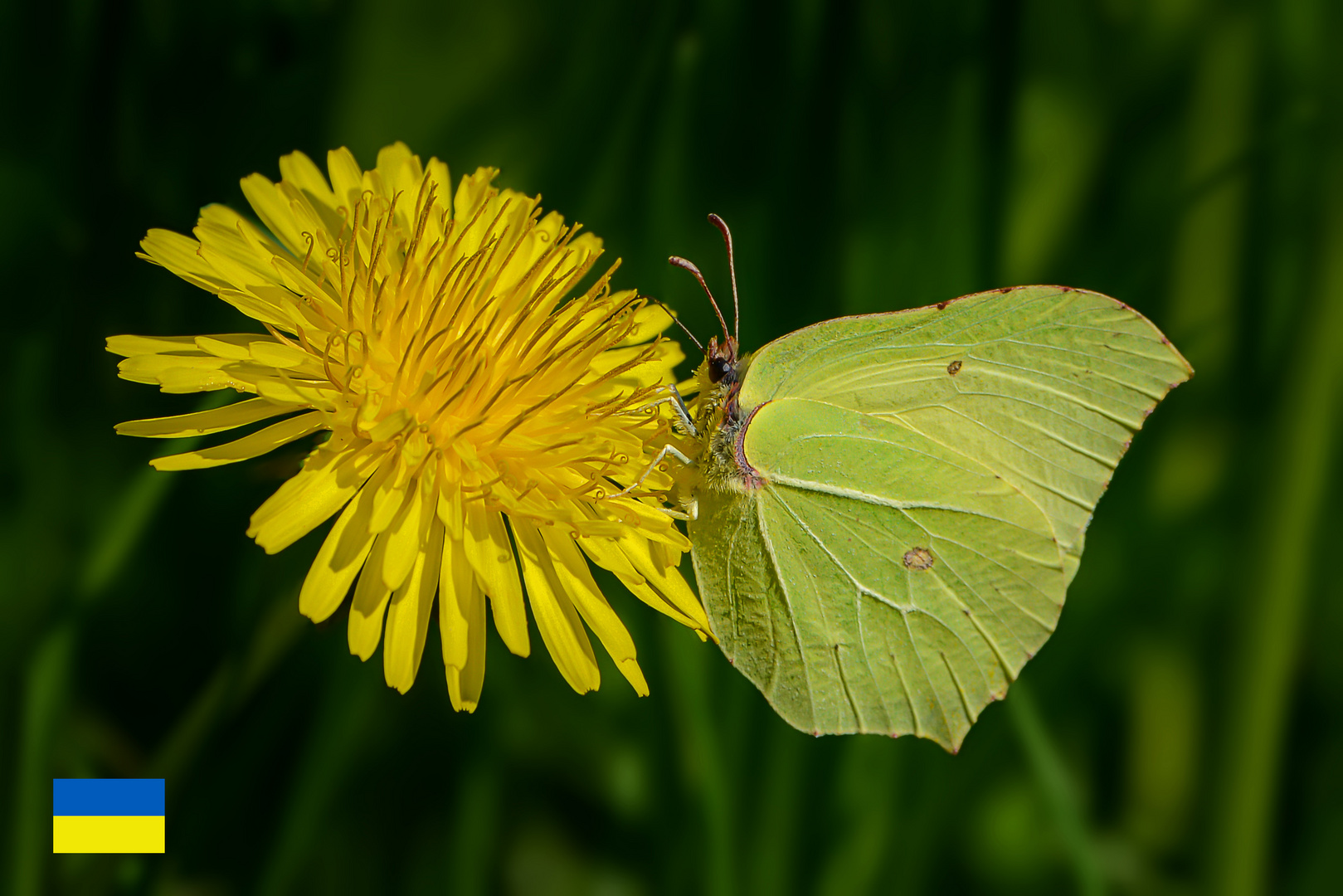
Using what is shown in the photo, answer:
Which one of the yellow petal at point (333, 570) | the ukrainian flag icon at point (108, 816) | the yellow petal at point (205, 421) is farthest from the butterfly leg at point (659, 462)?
the ukrainian flag icon at point (108, 816)

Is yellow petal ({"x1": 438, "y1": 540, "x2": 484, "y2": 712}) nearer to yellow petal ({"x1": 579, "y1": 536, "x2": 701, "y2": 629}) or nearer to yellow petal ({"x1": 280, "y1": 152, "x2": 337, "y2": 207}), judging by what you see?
yellow petal ({"x1": 579, "y1": 536, "x2": 701, "y2": 629})

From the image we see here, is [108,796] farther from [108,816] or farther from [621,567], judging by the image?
[621,567]

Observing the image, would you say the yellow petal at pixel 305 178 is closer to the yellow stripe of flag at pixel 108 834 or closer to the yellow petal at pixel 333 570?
the yellow petal at pixel 333 570

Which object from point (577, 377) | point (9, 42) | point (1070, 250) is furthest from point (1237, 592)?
point (9, 42)

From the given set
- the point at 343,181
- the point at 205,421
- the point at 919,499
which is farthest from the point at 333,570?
the point at 919,499

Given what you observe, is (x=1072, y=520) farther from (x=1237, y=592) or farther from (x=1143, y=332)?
(x=1237, y=592)
